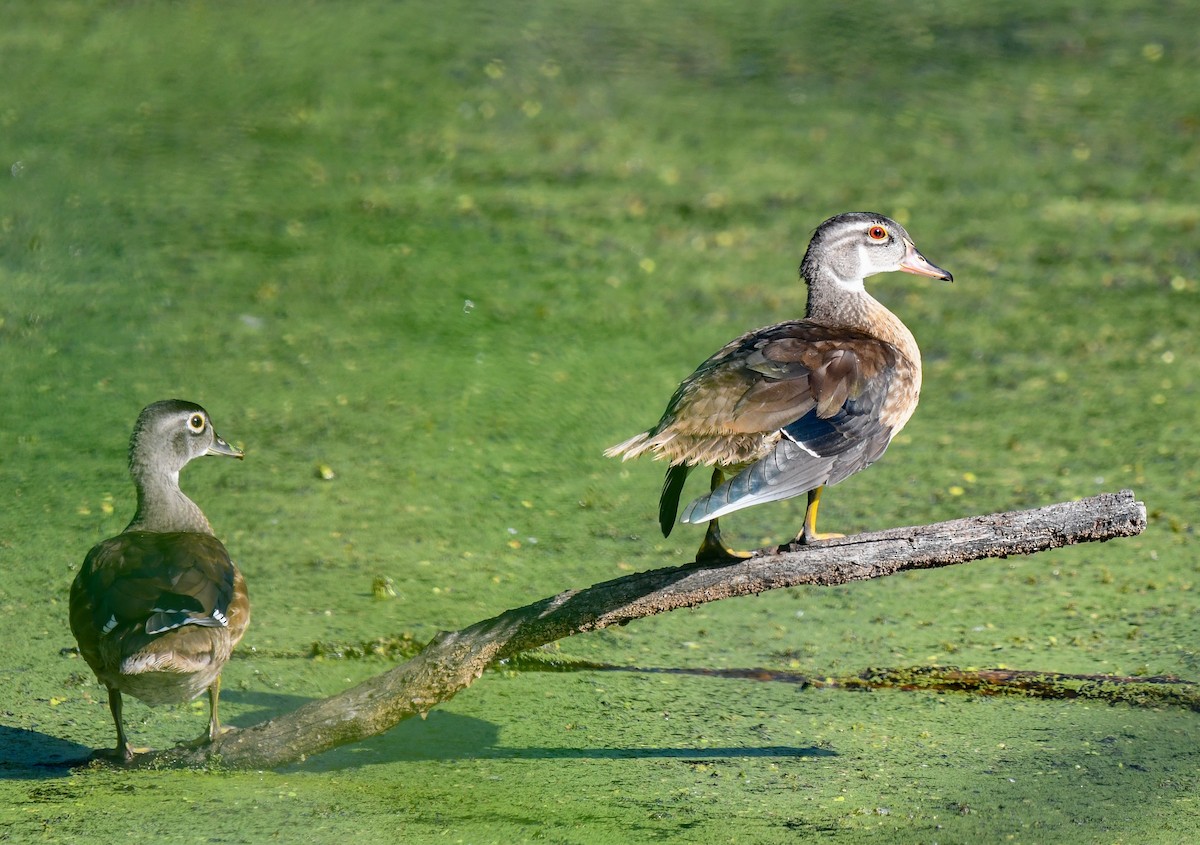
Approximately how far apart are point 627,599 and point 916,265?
5.08 ft

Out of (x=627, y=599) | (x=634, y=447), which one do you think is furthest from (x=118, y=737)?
(x=634, y=447)

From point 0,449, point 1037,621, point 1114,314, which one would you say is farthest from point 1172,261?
point 0,449

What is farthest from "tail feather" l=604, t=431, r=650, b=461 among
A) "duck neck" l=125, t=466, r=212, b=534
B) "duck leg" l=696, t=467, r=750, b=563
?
"duck neck" l=125, t=466, r=212, b=534

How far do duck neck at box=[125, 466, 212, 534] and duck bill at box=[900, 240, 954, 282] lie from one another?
206cm

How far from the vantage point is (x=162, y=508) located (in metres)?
3.91

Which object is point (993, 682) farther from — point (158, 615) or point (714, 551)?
point (158, 615)

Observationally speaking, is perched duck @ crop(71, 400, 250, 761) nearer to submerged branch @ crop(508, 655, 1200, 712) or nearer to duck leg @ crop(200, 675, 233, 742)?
duck leg @ crop(200, 675, 233, 742)

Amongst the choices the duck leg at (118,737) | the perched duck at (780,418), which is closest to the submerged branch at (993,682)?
the perched duck at (780,418)

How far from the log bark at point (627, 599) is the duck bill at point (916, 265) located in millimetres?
1199

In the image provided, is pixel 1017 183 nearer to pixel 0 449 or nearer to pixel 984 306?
pixel 984 306

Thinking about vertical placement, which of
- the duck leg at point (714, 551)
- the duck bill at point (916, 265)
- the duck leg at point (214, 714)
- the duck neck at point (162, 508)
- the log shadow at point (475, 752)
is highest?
the duck bill at point (916, 265)

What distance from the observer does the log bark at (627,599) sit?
3.04 metres

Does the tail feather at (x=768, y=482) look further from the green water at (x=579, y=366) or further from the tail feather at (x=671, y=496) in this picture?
the green water at (x=579, y=366)

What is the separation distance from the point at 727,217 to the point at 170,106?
3.04 m
